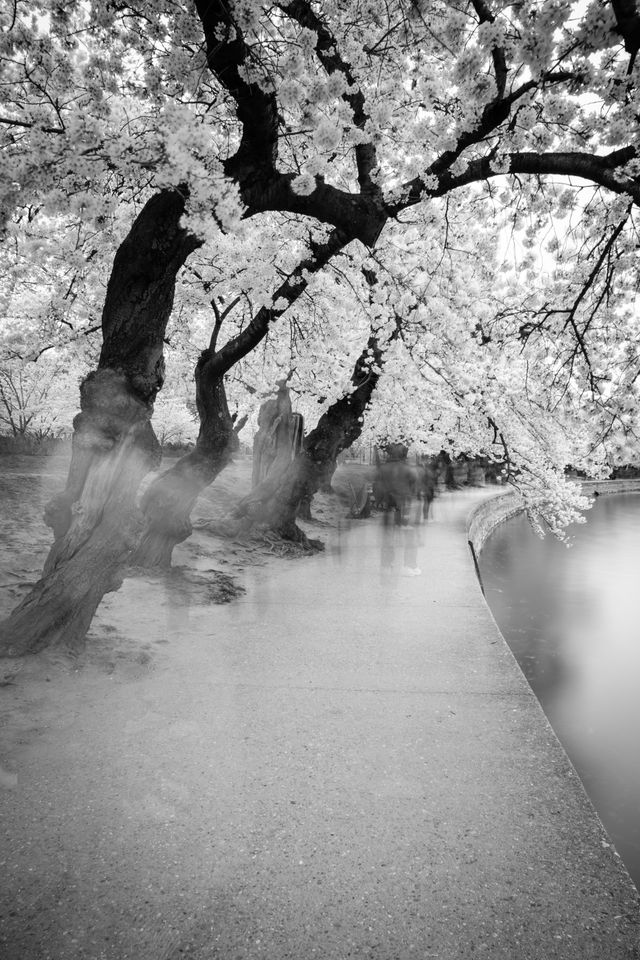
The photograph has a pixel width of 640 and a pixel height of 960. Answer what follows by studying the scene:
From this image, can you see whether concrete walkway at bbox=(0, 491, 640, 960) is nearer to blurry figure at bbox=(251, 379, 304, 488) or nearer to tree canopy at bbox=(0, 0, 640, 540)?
tree canopy at bbox=(0, 0, 640, 540)

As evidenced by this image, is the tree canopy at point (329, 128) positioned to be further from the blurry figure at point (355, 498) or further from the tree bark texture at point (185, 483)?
the blurry figure at point (355, 498)

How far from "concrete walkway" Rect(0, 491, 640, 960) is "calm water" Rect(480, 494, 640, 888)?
2.76 meters

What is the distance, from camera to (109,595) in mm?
6840

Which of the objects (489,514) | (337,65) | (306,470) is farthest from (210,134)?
(489,514)

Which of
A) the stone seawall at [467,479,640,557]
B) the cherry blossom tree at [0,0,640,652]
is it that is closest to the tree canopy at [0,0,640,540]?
the cherry blossom tree at [0,0,640,652]

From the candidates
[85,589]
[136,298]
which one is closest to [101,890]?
[85,589]

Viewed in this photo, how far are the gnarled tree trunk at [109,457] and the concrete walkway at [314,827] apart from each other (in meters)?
1.03

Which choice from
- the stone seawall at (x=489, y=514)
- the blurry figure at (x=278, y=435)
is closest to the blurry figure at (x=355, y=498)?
the stone seawall at (x=489, y=514)

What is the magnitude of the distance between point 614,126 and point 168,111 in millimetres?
3709

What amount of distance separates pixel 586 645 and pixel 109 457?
1088 cm

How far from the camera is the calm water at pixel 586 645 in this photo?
20.0 feet

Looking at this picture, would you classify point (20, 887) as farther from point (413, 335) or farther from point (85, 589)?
point (413, 335)

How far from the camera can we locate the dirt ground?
155 inches

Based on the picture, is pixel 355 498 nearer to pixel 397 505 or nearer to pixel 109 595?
pixel 397 505
